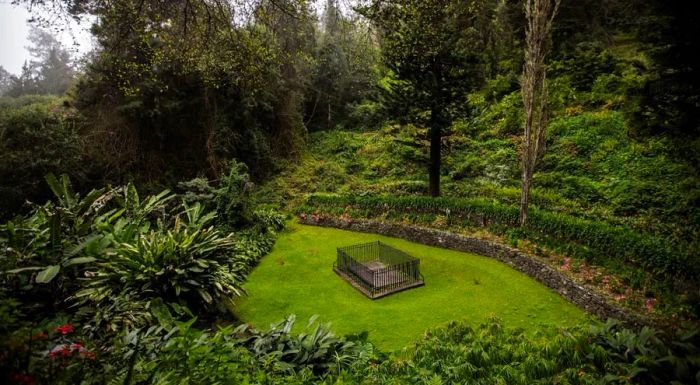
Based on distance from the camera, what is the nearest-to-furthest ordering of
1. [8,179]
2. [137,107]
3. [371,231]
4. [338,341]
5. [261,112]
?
[338,341] < [8,179] < [371,231] < [137,107] < [261,112]

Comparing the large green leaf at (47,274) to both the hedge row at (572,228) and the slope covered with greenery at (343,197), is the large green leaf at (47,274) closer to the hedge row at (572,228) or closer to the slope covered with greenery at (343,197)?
the slope covered with greenery at (343,197)

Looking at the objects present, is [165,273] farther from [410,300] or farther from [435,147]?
[435,147]

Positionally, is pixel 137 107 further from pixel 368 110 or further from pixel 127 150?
pixel 368 110

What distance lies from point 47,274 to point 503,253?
→ 10004mm

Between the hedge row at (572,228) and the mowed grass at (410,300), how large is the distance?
5.25 feet

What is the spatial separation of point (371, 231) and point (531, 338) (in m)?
7.74

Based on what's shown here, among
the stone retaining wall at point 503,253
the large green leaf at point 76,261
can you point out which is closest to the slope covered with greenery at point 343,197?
the large green leaf at point 76,261

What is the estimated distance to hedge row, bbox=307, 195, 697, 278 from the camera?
285 inches

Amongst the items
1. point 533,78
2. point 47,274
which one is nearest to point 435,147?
point 533,78

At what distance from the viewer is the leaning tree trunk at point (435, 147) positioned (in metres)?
12.9

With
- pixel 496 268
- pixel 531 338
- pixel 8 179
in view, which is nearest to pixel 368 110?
pixel 496 268

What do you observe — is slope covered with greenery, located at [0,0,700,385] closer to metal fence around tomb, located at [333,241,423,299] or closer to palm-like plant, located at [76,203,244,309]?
palm-like plant, located at [76,203,244,309]

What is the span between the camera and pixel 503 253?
1000 cm

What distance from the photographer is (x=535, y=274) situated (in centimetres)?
895
